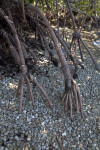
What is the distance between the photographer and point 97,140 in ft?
6.43

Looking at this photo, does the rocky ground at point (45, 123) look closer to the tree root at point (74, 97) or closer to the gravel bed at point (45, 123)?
the gravel bed at point (45, 123)

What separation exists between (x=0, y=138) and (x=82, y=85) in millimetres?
1825

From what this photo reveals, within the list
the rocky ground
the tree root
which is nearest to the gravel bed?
the rocky ground

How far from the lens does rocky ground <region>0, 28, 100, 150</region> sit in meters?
1.79

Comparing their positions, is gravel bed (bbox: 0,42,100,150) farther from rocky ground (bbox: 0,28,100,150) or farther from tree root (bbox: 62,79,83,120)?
tree root (bbox: 62,79,83,120)

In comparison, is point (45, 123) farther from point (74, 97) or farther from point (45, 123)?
point (74, 97)

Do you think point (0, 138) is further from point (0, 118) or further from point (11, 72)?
point (11, 72)

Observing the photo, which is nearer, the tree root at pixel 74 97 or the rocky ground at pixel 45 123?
the rocky ground at pixel 45 123

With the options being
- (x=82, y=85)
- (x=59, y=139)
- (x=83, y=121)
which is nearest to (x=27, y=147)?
(x=59, y=139)

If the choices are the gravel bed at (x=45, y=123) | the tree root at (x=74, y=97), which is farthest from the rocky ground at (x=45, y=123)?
the tree root at (x=74, y=97)

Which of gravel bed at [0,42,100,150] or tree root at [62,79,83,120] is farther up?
tree root at [62,79,83,120]

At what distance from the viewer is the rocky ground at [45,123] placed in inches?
70.3

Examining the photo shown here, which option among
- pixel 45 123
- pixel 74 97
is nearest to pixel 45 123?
pixel 45 123

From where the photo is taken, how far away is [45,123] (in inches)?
79.7
